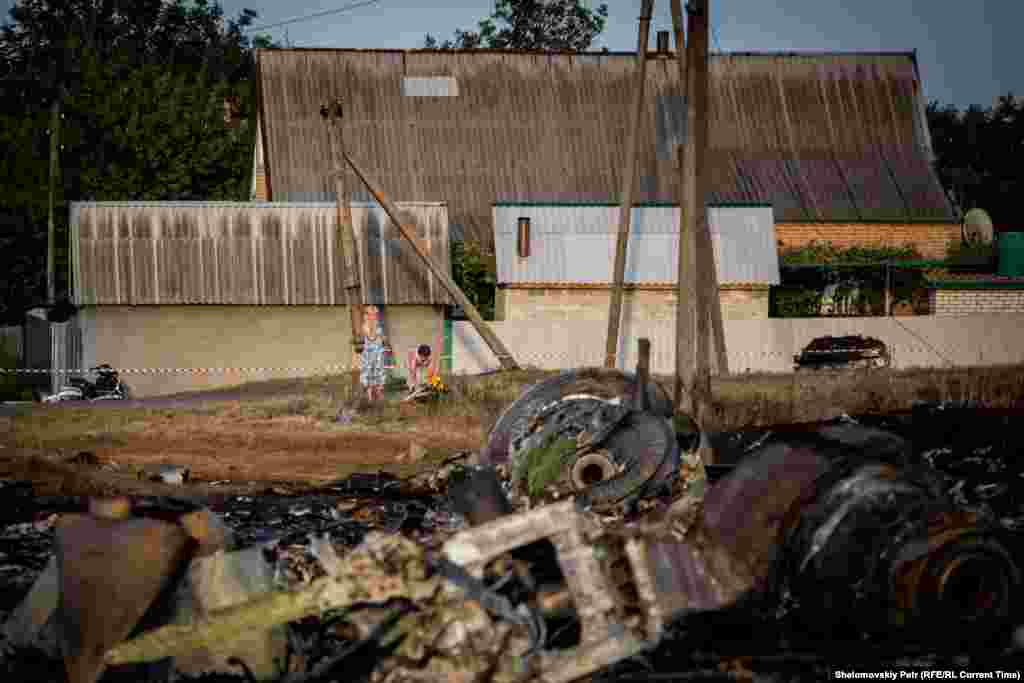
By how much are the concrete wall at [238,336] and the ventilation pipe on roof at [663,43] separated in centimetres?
1443

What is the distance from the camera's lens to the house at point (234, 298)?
24.6 meters

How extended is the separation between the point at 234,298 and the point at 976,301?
622 inches

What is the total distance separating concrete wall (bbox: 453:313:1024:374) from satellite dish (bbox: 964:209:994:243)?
21.5ft

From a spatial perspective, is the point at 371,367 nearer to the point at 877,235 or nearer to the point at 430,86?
the point at 430,86

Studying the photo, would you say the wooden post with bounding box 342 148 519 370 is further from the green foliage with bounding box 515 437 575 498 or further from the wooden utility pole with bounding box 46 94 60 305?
the wooden utility pole with bounding box 46 94 60 305

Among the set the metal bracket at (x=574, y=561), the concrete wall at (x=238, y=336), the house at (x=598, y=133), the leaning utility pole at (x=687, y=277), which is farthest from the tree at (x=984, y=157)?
the metal bracket at (x=574, y=561)

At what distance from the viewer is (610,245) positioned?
26.2 meters

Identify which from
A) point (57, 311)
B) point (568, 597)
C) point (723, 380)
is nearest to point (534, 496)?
point (568, 597)

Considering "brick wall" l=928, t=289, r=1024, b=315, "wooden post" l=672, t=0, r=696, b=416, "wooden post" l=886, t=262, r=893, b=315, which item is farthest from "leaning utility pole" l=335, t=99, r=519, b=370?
"brick wall" l=928, t=289, r=1024, b=315

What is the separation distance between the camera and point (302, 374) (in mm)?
24672

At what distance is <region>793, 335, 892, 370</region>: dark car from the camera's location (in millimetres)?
24531

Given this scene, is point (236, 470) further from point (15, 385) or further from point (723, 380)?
point (15, 385)

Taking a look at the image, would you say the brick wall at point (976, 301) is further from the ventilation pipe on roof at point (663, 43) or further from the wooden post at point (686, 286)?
the wooden post at point (686, 286)

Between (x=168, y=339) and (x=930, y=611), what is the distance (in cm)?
2070
